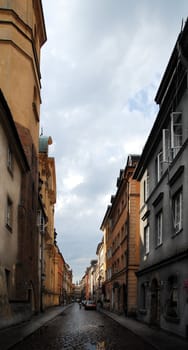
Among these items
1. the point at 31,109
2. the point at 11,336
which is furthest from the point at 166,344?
the point at 31,109

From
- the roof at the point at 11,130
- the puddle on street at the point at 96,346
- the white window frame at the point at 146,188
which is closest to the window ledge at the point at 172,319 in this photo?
the puddle on street at the point at 96,346

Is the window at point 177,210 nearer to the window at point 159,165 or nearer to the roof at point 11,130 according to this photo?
the window at point 159,165

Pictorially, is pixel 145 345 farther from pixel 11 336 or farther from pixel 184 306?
pixel 11 336

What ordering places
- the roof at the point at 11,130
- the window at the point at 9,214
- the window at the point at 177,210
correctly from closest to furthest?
1. the window at the point at 177,210
2. the roof at the point at 11,130
3. the window at the point at 9,214

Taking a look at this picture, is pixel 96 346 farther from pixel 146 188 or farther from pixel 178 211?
pixel 146 188

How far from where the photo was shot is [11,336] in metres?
17.5

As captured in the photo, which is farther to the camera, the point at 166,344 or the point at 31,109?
the point at 31,109

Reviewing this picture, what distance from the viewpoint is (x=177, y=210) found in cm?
2012

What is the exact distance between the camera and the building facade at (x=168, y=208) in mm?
18031

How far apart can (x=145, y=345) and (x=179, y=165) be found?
23.1 feet

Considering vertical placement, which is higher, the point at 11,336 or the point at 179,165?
the point at 179,165

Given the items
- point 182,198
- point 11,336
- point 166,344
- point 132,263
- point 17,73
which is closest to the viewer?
point 166,344

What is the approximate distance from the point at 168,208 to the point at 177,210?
Answer: 1.23 meters

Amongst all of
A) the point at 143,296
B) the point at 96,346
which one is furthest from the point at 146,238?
the point at 96,346
